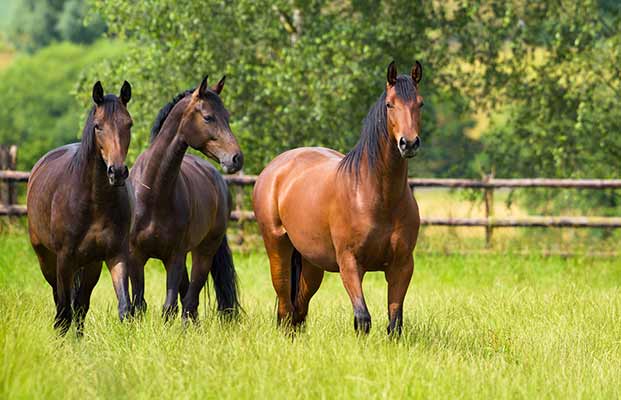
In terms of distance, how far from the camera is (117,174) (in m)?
6.12

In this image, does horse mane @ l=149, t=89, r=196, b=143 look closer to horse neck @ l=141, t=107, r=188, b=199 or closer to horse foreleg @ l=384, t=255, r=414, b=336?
horse neck @ l=141, t=107, r=188, b=199

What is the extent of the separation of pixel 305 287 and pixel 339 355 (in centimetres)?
229

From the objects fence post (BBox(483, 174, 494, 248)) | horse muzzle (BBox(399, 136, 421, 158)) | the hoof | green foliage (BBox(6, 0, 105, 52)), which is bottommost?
fence post (BBox(483, 174, 494, 248))

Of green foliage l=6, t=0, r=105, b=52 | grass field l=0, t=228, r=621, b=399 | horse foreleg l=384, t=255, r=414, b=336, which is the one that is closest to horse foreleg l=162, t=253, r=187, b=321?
grass field l=0, t=228, r=621, b=399

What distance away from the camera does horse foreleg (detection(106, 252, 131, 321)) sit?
21.5 ft

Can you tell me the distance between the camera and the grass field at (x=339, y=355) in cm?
471

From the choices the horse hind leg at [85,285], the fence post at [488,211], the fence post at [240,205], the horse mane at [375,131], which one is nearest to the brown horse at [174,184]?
the horse hind leg at [85,285]

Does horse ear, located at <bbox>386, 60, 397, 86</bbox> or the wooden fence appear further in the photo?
the wooden fence

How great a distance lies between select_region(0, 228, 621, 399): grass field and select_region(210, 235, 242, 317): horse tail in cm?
34

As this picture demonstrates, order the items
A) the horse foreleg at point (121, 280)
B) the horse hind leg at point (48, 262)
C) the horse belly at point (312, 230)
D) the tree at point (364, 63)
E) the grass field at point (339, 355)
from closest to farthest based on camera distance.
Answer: the grass field at point (339, 355) → the horse foreleg at point (121, 280) → the horse belly at point (312, 230) → the horse hind leg at point (48, 262) → the tree at point (364, 63)

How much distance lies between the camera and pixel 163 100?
722 inches

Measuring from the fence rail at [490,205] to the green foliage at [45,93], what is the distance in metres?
42.8

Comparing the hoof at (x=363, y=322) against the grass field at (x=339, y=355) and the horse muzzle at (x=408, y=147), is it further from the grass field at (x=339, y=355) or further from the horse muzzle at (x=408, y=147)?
the horse muzzle at (x=408, y=147)

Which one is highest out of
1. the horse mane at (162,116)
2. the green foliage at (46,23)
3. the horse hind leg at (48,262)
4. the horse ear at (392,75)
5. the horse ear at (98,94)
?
the green foliage at (46,23)
